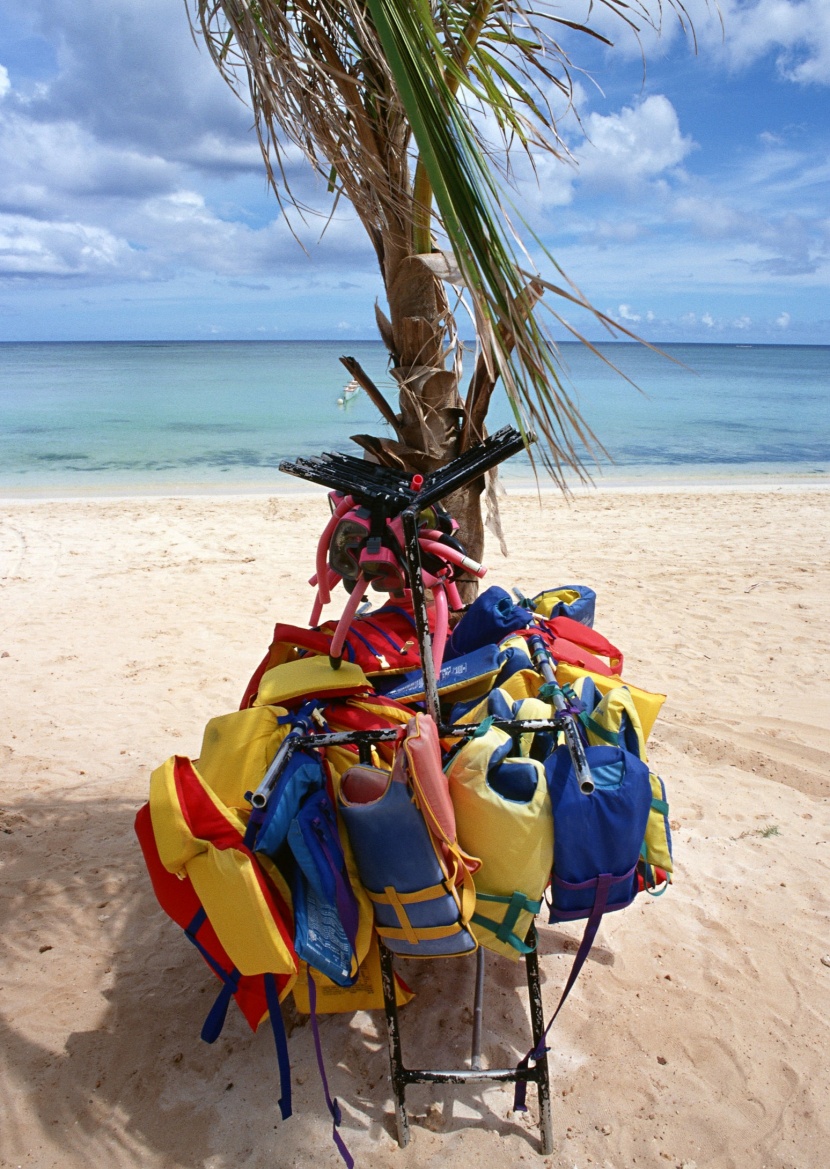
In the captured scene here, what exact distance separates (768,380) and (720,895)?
62.2 meters

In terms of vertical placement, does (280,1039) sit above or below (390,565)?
below

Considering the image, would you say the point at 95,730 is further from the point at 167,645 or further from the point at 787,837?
the point at 787,837

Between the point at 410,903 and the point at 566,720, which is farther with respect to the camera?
the point at 566,720

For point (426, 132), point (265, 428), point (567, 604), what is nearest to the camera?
point (426, 132)

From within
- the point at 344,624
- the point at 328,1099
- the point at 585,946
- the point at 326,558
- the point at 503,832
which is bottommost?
the point at 328,1099

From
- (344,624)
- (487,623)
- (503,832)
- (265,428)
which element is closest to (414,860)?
(503,832)

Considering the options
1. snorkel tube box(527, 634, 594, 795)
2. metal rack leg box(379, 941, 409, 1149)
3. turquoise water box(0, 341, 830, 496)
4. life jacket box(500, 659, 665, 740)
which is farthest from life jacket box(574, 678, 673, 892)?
turquoise water box(0, 341, 830, 496)

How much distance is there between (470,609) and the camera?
337 centimetres

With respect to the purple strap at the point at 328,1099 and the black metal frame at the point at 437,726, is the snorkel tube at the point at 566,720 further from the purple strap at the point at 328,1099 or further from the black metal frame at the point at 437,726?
the purple strap at the point at 328,1099

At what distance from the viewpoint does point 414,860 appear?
205 centimetres

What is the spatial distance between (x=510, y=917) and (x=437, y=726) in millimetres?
553

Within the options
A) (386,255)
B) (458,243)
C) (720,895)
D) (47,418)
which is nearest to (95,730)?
(386,255)

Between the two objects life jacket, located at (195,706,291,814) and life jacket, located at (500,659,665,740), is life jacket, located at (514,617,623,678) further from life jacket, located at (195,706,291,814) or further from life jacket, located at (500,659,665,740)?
life jacket, located at (195,706,291,814)

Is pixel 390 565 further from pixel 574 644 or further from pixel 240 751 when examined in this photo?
pixel 574 644
